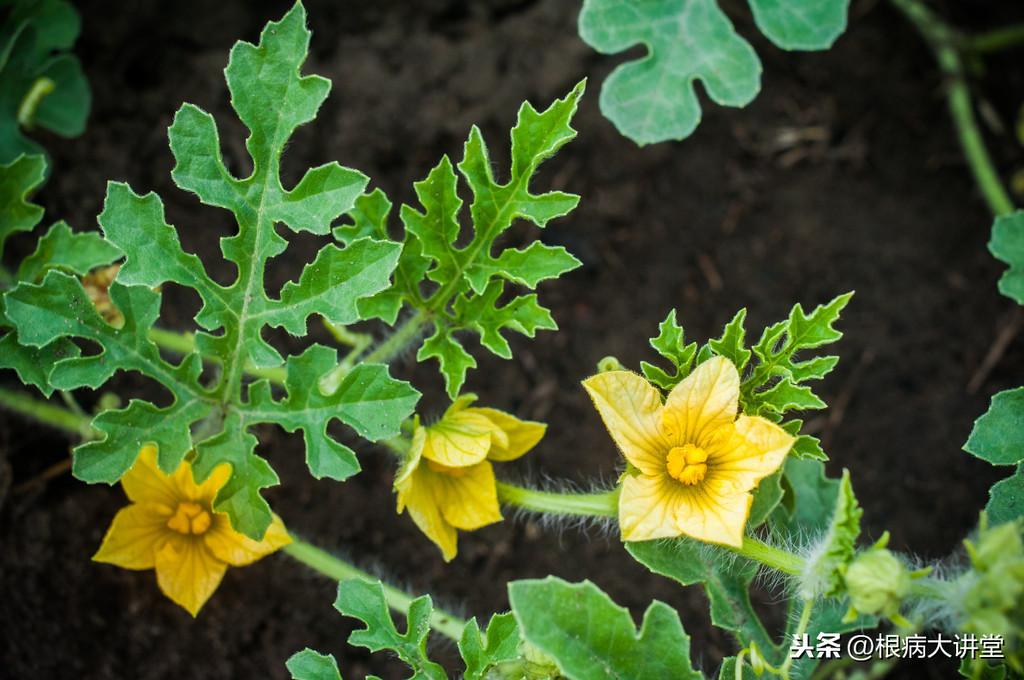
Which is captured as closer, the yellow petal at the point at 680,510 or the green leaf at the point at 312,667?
the yellow petal at the point at 680,510

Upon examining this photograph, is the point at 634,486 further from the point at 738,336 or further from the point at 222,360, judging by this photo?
the point at 222,360

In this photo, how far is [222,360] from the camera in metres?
2.18

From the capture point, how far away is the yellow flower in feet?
7.55

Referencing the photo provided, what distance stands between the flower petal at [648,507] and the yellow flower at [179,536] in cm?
78

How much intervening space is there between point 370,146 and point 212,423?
1.11 meters

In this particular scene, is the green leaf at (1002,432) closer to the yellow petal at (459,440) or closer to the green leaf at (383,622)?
the yellow petal at (459,440)

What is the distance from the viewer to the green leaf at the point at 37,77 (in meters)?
2.55

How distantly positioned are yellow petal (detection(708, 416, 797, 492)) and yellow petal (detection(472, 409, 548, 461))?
384 mm

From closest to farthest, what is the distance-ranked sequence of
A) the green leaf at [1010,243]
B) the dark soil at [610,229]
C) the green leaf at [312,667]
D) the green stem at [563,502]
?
the green leaf at [312,667] → the green stem at [563,502] → the green leaf at [1010,243] → the dark soil at [610,229]

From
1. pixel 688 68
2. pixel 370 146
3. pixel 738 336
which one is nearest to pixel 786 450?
pixel 738 336

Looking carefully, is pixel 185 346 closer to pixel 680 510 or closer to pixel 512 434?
pixel 512 434

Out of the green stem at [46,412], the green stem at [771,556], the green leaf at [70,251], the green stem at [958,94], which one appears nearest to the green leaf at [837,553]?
the green stem at [771,556]

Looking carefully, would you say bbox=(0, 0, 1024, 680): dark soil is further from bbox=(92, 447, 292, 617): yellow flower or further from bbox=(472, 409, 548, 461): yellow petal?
bbox=(472, 409, 548, 461): yellow petal

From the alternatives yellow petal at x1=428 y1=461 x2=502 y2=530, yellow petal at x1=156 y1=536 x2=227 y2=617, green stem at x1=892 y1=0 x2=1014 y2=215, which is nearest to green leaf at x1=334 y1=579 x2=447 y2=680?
yellow petal at x1=428 y1=461 x2=502 y2=530
